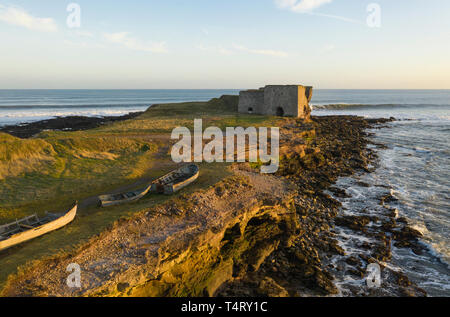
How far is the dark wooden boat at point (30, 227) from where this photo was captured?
9.85 metres

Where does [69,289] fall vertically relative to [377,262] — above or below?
above

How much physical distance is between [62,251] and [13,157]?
37.4ft

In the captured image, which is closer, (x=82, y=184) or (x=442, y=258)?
(x=442, y=258)

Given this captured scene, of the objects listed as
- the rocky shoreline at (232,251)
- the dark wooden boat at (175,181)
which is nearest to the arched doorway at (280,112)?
the rocky shoreline at (232,251)

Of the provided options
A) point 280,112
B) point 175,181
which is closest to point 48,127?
point 280,112

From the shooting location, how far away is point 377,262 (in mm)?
12664

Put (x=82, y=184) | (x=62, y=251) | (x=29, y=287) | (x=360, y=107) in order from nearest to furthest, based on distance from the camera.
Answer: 1. (x=29, y=287)
2. (x=62, y=251)
3. (x=82, y=184)
4. (x=360, y=107)

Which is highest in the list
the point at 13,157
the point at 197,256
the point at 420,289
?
the point at 13,157

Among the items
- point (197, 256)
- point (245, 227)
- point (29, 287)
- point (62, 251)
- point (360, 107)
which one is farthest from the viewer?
point (360, 107)

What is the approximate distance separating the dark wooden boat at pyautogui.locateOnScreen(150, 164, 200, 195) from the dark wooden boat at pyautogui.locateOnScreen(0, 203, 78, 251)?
4.28 metres

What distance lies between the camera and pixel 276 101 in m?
44.3

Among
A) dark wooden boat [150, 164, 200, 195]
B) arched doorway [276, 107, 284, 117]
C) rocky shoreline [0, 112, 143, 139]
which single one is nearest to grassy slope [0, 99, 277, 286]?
dark wooden boat [150, 164, 200, 195]

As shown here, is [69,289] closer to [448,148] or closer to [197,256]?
[197,256]
